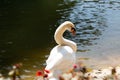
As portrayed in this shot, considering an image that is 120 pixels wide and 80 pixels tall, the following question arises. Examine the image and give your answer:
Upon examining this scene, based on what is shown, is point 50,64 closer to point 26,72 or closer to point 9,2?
point 26,72

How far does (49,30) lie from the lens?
18.0 metres

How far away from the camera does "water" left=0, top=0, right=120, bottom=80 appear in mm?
14188

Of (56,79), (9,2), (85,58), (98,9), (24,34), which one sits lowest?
(56,79)

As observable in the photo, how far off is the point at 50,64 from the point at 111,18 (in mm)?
9885

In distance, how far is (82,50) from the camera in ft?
48.7

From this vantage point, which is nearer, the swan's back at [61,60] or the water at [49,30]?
the swan's back at [61,60]

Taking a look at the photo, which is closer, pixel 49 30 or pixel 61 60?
pixel 61 60

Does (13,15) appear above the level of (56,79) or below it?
above

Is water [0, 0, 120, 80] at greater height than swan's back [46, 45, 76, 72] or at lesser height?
greater

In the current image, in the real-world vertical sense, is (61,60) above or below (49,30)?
below

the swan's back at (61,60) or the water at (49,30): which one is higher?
the water at (49,30)

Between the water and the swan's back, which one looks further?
the water

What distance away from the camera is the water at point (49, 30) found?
1419 cm

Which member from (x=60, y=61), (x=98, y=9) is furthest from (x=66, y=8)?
(x=60, y=61)
